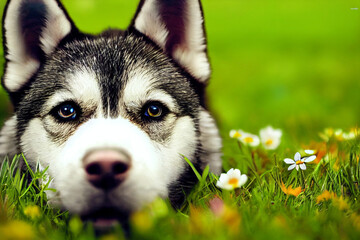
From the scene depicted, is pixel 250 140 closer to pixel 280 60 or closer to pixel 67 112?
pixel 67 112

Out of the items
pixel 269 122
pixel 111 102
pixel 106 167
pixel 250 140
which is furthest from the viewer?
pixel 269 122

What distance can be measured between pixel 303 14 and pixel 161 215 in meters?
6.16

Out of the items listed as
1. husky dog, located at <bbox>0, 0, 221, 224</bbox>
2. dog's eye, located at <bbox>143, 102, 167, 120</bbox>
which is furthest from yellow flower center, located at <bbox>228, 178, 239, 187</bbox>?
dog's eye, located at <bbox>143, 102, 167, 120</bbox>

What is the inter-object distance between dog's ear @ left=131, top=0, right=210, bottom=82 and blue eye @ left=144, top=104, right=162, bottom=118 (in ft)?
1.97

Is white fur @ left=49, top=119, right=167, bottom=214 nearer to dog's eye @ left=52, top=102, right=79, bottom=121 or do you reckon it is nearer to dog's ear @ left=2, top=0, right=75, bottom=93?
dog's eye @ left=52, top=102, right=79, bottom=121

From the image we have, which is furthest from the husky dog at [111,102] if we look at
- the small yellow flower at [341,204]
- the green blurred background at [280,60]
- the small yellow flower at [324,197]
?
the green blurred background at [280,60]

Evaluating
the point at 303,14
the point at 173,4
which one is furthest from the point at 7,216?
the point at 303,14

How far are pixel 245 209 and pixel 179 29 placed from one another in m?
1.61

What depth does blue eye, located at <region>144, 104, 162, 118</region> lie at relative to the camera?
2990mm

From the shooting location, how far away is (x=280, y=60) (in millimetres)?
8328

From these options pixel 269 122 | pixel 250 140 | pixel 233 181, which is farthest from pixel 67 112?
pixel 269 122

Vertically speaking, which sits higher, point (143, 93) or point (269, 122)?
point (143, 93)

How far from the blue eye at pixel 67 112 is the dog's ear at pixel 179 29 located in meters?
0.91

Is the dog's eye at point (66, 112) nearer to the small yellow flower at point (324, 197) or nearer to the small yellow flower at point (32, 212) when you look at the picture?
the small yellow flower at point (32, 212)
